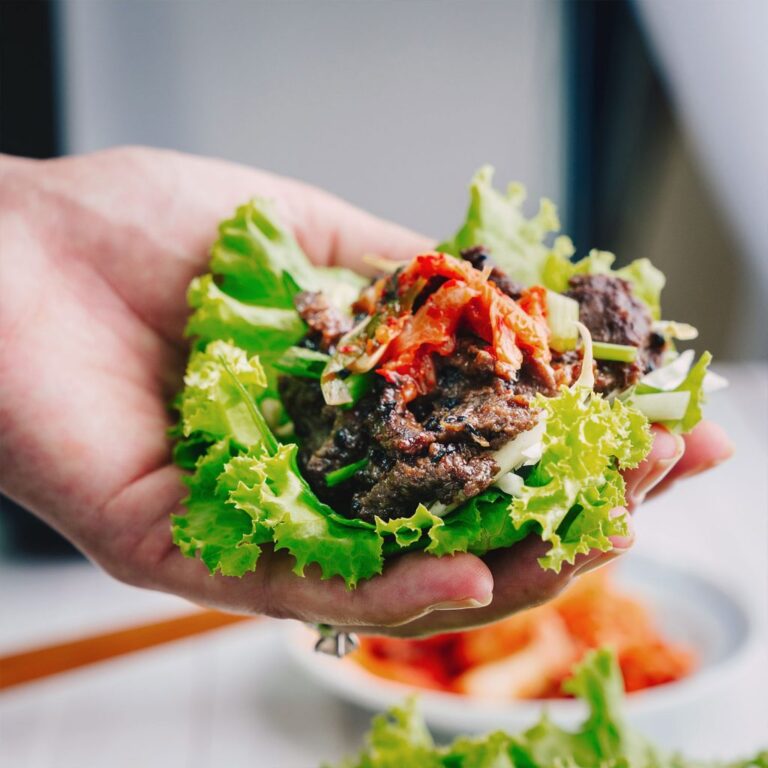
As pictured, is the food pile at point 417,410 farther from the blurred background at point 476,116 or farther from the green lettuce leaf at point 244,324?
the blurred background at point 476,116

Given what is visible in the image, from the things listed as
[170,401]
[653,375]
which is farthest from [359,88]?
[653,375]

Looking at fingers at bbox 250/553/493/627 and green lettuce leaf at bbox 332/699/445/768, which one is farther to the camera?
green lettuce leaf at bbox 332/699/445/768

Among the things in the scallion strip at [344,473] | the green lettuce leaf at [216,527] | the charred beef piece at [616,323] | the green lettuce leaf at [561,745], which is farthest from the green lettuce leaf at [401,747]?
the charred beef piece at [616,323]

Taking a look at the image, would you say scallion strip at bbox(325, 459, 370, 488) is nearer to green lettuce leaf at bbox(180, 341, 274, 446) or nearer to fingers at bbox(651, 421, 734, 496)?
green lettuce leaf at bbox(180, 341, 274, 446)

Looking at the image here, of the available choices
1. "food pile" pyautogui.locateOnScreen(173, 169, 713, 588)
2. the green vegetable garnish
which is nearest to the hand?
"food pile" pyautogui.locateOnScreen(173, 169, 713, 588)

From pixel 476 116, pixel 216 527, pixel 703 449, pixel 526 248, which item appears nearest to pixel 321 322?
pixel 216 527

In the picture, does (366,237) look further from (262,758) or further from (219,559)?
(262,758)

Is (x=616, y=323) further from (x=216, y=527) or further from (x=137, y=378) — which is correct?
(x=137, y=378)
